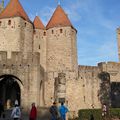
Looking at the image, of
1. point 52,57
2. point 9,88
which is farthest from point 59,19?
point 9,88

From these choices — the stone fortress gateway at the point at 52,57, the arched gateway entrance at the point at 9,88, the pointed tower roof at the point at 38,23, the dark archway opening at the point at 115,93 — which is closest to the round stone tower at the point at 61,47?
the stone fortress gateway at the point at 52,57

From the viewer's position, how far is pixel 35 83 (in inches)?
1062

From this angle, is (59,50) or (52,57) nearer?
(59,50)

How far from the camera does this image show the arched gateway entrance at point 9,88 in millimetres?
27609

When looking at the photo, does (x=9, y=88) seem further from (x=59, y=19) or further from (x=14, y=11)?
(x=59, y=19)

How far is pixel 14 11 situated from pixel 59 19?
587 centimetres

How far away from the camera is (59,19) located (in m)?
37.3

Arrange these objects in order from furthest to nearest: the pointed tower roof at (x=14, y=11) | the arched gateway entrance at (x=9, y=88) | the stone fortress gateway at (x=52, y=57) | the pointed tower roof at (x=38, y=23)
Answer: the pointed tower roof at (x=38, y=23) → the pointed tower roof at (x=14, y=11) → the stone fortress gateway at (x=52, y=57) → the arched gateway entrance at (x=9, y=88)

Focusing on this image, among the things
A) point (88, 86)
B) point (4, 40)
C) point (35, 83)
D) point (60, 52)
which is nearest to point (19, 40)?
point (4, 40)

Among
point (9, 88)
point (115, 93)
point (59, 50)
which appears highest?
point (59, 50)

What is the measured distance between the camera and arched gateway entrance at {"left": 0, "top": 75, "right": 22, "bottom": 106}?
27.6 m

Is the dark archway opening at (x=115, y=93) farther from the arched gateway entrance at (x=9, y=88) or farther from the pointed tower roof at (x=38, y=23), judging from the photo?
the pointed tower roof at (x=38, y=23)

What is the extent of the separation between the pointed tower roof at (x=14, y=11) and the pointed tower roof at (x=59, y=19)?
3456mm

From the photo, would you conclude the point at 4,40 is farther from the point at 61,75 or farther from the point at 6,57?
the point at 61,75
